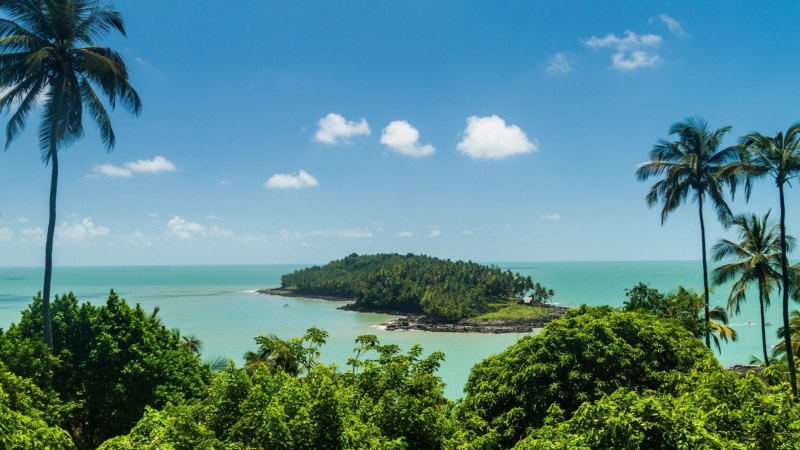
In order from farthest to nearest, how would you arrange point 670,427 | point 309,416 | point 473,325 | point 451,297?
point 451,297, point 473,325, point 309,416, point 670,427

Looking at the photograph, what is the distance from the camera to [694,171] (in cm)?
1989

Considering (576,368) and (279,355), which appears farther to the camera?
(279,355)

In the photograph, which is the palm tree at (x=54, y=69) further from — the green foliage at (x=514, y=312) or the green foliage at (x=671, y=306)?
the green foliage at (x=514, y=312)

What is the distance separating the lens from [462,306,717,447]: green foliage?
11.8m

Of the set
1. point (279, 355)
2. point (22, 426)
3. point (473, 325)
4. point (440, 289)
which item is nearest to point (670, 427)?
point (22, 426)

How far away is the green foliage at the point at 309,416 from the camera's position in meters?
7.40

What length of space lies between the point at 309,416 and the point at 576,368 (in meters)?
7.46

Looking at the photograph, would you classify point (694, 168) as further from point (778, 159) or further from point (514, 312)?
point (514, 312)

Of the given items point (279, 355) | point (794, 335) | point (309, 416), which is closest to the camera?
point (309, 416)

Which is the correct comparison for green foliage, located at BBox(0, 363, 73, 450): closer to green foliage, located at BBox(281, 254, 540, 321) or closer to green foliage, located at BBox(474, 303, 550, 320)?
green foliage, located at BBox(281, 254, 540, 321)

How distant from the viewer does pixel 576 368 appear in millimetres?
12234

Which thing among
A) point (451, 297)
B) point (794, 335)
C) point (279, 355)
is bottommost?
point (451, 297)

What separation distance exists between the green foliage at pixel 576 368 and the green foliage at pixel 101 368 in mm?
8924

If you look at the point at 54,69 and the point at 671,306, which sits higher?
the point at 54,69
